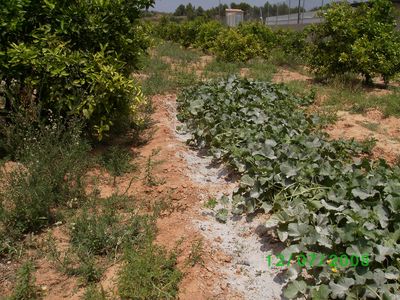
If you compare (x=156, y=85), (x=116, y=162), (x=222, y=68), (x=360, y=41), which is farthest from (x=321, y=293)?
(x=222, y=68)

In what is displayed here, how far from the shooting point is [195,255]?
8.85 ft

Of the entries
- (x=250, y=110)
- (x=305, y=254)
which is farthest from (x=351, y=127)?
(x=305, y=254)

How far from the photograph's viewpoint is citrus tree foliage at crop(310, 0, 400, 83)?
8312mm

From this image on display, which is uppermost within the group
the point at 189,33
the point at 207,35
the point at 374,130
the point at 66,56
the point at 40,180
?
the point at 66,56

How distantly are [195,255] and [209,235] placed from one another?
382 millimetres

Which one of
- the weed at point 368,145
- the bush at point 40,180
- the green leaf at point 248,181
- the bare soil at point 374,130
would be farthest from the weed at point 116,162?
the bare soil at point 374,130

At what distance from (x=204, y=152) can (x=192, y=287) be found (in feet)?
7.91

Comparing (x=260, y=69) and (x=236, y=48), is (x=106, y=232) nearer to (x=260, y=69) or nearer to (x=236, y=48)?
(x=260, y=69)

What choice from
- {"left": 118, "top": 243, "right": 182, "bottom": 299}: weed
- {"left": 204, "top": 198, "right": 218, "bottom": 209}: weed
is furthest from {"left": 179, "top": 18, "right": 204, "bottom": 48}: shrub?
{"left": 118, "top": 243, "right": 182, "bottom": 299}: weed

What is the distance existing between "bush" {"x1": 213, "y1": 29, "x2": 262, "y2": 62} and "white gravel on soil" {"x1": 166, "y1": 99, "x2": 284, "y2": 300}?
27.0 feet

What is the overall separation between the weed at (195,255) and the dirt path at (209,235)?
3 cm

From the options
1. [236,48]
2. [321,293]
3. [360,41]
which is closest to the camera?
[321,293]

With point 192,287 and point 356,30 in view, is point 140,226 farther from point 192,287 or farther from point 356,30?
point 356,30

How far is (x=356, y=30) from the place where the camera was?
8.45 m
